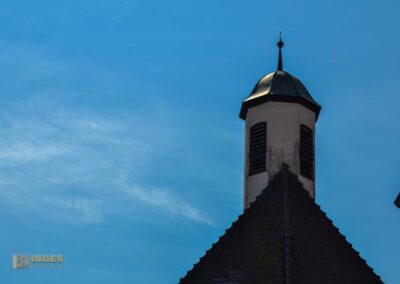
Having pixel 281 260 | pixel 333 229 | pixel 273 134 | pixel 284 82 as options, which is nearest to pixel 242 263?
pixel 281 260

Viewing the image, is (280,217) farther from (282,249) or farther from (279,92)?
(279,92)

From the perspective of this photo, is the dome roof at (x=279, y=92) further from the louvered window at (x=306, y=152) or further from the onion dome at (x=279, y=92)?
the louvered window at (x=306, y=152)

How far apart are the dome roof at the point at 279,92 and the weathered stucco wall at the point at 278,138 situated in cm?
21

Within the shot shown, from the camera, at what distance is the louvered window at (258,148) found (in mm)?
40306

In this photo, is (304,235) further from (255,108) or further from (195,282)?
(255,108)

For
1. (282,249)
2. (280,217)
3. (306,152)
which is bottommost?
(282,249)

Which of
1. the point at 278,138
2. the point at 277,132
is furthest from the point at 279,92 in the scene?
the point at 278,138

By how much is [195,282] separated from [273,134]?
24.6 feet

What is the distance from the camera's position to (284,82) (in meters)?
42.3

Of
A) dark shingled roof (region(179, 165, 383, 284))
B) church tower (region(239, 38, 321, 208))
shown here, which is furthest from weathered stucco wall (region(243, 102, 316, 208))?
dark shingled roof (region(179, 165, 383, 284))

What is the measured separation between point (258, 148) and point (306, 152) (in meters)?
1.88

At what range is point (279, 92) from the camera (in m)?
41.5

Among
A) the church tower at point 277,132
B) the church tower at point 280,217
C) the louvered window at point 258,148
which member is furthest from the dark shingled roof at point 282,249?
the louvered window at point 258,148

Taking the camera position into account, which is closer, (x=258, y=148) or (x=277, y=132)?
(x=277, y=132)
